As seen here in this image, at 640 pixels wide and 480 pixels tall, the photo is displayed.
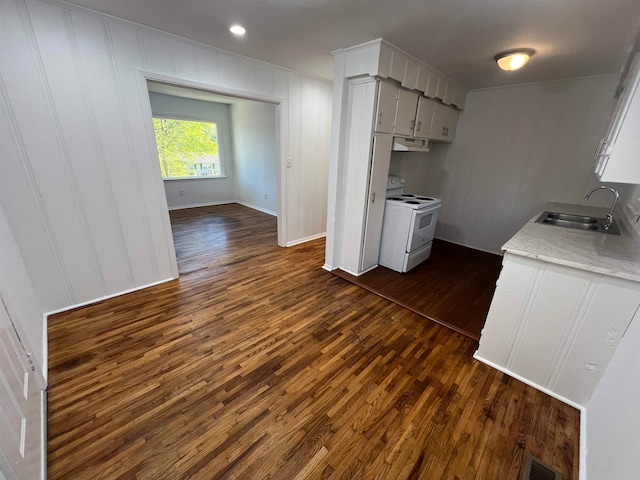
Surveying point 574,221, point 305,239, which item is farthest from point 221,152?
point 574,221

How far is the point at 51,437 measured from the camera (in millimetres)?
1324

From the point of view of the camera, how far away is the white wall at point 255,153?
207 inches

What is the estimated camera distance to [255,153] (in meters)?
5.72

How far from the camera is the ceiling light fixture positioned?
2.26 m

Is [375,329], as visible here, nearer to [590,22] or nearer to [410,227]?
[410,227]

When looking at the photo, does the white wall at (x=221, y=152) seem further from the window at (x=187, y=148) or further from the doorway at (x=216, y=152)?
the window at (x=187, y=148)

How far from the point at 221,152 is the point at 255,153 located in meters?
1.22

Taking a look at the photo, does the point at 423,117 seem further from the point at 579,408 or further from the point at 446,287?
the point at 579,408

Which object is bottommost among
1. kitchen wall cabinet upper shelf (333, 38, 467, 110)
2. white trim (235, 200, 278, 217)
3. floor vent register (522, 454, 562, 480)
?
floor vent register (522, 454, 562, 480)

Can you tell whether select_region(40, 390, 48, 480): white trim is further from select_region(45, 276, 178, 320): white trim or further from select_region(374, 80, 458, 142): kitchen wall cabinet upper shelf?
select_region(374, 80, 458, 142): kitchen wall cabinet upper shelf

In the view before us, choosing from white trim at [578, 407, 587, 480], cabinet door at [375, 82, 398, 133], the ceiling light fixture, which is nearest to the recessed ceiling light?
cabinet door at [375, 82, 398, 133]

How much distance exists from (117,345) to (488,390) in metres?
2.69

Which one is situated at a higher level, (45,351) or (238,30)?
(238,30)

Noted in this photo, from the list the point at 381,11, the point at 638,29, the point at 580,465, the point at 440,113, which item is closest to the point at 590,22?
the point at 638,29
